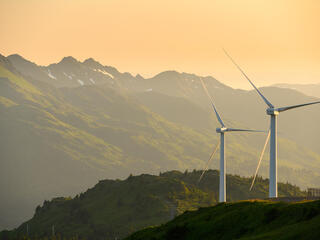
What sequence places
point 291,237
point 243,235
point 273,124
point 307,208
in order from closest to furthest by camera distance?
point 291,237
point 307,208
point 243,235
point 273,124

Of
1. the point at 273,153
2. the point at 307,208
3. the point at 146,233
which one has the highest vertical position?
the point at 273,153

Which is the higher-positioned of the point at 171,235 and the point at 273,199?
the point at 273,199

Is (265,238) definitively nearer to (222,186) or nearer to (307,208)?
(307,208)

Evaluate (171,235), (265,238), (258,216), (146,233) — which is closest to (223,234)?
(258,216)

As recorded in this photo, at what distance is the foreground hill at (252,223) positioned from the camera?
92.4 metres

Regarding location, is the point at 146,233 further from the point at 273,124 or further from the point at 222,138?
the point at 273,124

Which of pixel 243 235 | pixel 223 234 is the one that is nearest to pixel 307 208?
pixel 243 235

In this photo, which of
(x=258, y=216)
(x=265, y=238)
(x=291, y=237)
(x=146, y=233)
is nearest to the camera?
(x=291, y=237)

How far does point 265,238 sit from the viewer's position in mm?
91688

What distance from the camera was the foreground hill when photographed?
9244 centimetres

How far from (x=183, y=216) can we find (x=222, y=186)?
1398cm

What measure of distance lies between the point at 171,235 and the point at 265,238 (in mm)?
50819

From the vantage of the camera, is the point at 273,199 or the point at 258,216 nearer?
the point at 258,216

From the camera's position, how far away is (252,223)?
12088 centimetres
